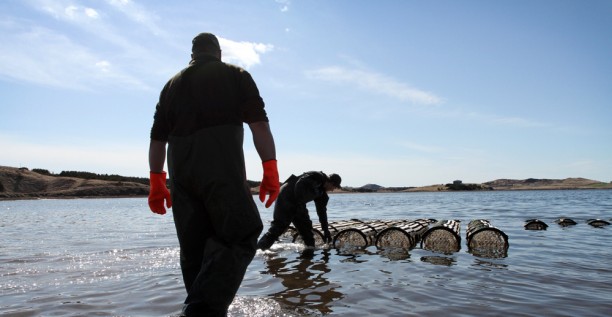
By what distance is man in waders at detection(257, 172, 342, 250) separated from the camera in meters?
8.69

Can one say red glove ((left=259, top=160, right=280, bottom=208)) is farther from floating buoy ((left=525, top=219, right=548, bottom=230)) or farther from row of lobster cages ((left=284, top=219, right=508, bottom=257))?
floating buoy ((left=525, top=219, right=548, bottom=230))

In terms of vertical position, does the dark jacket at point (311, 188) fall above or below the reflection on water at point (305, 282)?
above

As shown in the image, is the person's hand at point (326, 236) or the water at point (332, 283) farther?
the person's hand at point (326, 236)

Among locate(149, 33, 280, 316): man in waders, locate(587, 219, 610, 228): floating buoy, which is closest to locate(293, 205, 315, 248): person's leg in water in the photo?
locate(149, 33, 280, 316): man in waders

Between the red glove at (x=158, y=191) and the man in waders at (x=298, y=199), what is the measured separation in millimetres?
4808

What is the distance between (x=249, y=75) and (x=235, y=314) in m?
2.49

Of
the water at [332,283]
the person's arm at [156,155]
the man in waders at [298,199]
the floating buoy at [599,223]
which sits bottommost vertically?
the water at [332,283]

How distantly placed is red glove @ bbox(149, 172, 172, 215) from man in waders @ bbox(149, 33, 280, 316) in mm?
486

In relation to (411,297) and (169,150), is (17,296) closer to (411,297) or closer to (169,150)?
(169,150)

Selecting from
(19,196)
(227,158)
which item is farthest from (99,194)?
(227,158)

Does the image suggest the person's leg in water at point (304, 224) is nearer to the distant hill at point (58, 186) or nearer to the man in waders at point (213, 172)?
the man in waders at point (213, 172)

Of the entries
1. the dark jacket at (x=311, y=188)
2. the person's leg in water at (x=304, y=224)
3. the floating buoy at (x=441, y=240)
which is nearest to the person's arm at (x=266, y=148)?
the dark jacket at (x=311, y=188)

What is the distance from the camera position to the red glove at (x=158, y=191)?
12.7ft

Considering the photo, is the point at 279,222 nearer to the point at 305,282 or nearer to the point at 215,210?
the point at 305,282
